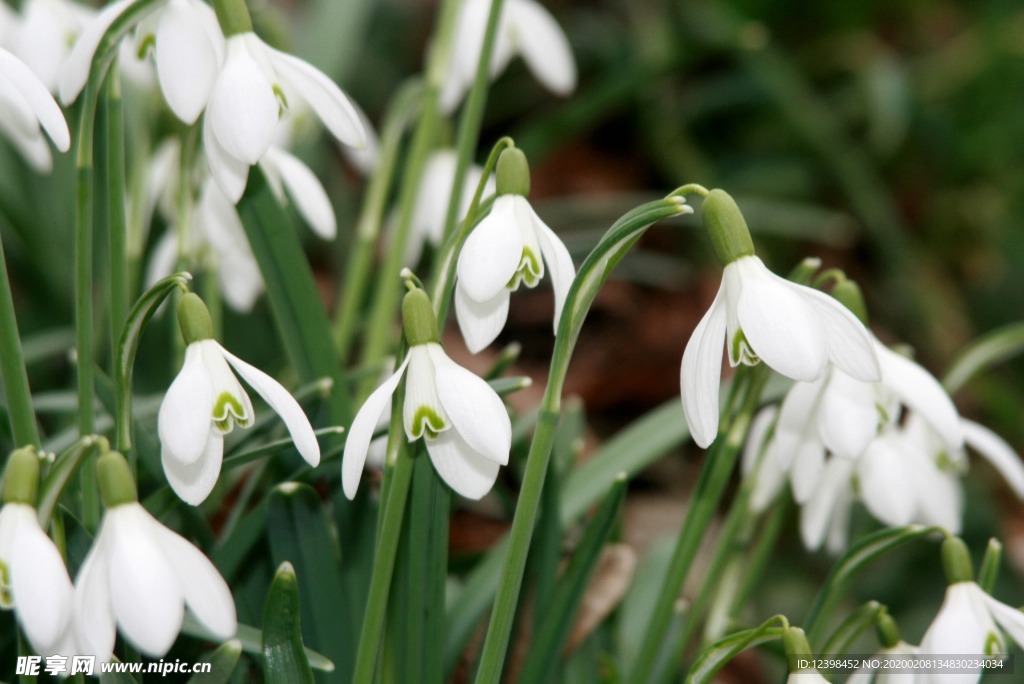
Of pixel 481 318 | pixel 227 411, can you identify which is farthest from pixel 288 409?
pixel 481 318

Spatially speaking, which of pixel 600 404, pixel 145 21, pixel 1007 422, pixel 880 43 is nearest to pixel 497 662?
pixel 145 21

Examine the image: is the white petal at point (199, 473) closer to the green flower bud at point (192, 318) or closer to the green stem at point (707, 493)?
the green flower bud at point (192, 318)

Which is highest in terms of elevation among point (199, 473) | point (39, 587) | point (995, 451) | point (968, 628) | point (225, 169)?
point (995, 451)

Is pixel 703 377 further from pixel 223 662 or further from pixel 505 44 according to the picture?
pixel 505 44

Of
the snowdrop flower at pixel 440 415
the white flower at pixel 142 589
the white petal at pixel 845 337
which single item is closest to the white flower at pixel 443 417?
the snowdrop flower at pixel 440 415

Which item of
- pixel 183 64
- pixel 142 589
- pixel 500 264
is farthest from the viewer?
pixel 183 64

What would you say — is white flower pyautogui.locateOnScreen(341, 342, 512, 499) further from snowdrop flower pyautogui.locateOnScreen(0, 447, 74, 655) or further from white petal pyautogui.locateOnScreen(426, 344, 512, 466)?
Result: snowdrop flower pyautogui.locateOnScreen(0, 447, 74, 655)
